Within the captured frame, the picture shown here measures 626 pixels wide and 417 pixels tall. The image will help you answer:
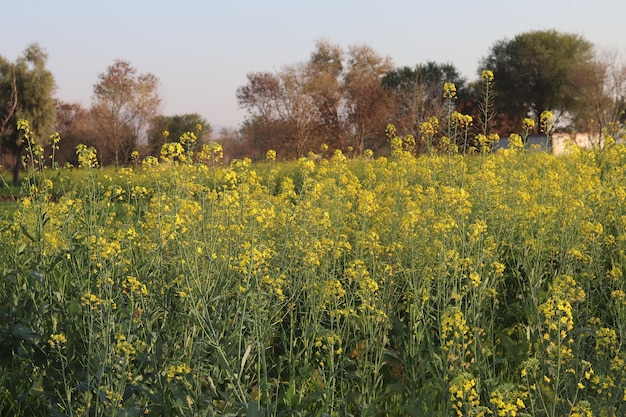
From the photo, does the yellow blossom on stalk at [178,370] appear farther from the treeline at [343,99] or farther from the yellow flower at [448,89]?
the treeline at [343,99]

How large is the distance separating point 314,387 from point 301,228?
85 centimetres

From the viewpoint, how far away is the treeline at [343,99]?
2653 centimetres

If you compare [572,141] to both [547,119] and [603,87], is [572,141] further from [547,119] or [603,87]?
[603,87]

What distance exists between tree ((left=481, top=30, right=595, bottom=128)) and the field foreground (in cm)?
3065

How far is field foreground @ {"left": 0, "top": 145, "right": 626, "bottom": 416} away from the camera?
296 cm

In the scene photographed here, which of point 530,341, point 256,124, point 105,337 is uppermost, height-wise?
point 256,124

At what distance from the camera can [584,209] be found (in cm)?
446

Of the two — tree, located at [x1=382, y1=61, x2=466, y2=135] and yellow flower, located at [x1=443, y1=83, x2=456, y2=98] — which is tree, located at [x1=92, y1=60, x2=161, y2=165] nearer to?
tree, located at [x1=382, y1=61, x2=466, y2=135]

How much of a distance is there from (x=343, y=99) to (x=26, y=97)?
14181mm

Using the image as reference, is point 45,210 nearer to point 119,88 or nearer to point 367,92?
point 119,88

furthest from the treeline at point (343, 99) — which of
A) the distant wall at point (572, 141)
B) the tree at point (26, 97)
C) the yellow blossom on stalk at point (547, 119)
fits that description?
the yellow blossom on stalk at point (547, 119)

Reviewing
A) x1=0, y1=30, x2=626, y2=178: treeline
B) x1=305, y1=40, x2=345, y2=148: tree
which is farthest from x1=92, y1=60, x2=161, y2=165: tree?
x1=305, y1=40, x2=345, y2=148: tree

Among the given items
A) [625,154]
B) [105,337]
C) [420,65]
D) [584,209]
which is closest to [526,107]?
[420,65]

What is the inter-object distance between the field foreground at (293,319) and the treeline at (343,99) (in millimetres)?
22755
